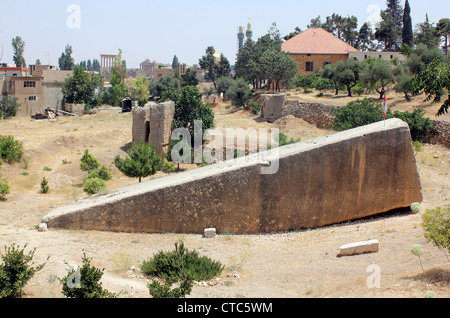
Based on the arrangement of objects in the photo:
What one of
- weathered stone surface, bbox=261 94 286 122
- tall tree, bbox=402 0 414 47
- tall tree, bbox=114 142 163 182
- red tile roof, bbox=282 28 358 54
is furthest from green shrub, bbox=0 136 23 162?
tall tree, bbox=402 0 414 47

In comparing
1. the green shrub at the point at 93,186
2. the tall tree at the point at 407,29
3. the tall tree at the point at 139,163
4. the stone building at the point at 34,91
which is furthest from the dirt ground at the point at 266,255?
the tall tree at the point at 407,29

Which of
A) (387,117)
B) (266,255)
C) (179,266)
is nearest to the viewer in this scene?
(179,266)

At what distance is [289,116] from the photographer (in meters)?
31.3

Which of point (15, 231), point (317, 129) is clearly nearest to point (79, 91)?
point (317, 129)

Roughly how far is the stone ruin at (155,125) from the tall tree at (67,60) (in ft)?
251

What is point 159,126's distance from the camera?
22578 mm

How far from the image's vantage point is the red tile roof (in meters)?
52.4

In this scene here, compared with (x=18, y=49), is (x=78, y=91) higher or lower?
lower

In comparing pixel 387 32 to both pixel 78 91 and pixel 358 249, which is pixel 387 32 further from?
pixel 358 249

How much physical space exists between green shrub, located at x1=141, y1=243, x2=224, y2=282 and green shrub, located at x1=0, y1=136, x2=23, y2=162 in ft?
41.1

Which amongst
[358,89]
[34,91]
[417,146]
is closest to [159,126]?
[417,146]

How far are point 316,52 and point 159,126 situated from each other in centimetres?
3434
